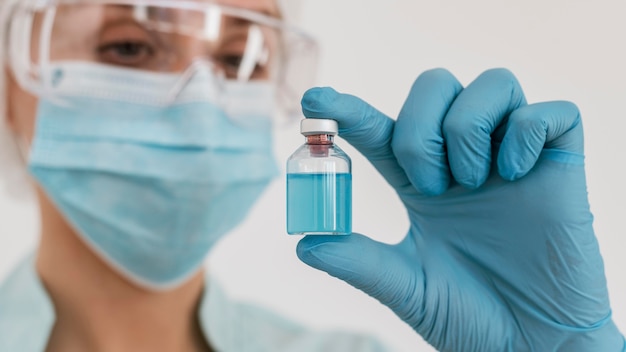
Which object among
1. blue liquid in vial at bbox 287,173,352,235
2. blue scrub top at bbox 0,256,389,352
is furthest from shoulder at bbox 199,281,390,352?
blue liquid in vial at bbox 287,173,352,235

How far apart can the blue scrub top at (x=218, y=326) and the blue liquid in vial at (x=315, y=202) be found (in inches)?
40.2

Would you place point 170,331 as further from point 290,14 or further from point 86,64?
point 290,14

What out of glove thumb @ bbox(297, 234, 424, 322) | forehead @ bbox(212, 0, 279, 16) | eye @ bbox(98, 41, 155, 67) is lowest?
glove thumb @ bbox(297, 234, 424, 322)

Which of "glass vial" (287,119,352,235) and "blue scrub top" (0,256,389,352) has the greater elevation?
"glass vial" (287,119,352,235)

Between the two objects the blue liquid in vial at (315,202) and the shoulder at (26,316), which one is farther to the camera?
the shoulder at (26,316)

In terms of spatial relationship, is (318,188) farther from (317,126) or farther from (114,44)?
(114,44)

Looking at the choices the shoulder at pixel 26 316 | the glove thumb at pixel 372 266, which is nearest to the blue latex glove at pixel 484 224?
the glove thumb at pixel 372 266

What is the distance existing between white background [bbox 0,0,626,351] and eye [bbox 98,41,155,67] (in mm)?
553

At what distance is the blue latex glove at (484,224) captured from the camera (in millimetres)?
1089

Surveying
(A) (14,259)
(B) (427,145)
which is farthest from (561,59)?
(A) (14,259)

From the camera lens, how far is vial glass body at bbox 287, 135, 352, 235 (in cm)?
95

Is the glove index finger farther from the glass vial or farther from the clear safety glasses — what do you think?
the clear safety glasses

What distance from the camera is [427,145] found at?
1.11 m

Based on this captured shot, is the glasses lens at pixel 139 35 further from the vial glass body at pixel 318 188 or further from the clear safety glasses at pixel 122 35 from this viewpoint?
the vial glass body at pixel 318 188
